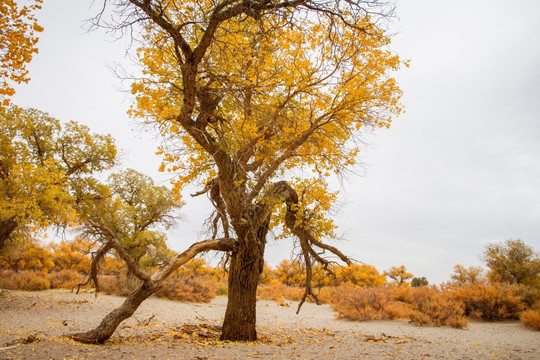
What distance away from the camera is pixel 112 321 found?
5.09 meters

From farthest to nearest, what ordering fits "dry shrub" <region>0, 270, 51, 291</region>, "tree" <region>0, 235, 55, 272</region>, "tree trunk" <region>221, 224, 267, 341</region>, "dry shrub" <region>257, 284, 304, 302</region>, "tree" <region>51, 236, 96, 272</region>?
"tree" <region>51, 236, 96, 272</region>, "tree" <region>0, 235, 55, 272</region>, "dry shrub" <region>257, 284, 304, 302</region>, "dry shrub" <region>0, 270, 51, 291</region>, "tree trunk" <region>221, 224, 267, 341</region>

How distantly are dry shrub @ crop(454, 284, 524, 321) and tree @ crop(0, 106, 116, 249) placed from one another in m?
15.0

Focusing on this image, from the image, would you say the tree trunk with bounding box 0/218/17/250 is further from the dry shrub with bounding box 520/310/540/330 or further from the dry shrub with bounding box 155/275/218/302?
the dry shrub with bounding box 520/310/540/330

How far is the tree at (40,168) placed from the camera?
30.0 feet

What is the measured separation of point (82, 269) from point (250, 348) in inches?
966

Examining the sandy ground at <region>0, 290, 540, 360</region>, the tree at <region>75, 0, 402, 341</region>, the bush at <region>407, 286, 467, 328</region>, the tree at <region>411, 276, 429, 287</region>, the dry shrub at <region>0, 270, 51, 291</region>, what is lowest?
the dry shrub at <region>0, 270, 51, 291</region>

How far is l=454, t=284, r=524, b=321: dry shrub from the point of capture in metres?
10.3

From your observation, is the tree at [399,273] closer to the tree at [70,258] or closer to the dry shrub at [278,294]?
the dry shrub at [278,294]

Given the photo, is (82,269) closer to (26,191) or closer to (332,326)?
(26,191)

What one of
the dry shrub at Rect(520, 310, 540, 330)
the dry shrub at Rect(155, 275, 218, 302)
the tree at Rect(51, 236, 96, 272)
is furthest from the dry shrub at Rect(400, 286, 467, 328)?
the tree at Rect(51, 236, 96, 272)

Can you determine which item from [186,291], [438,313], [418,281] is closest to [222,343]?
[438,313]

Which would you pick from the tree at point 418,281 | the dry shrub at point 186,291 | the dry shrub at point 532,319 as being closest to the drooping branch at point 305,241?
the dry shrub at point 532,319

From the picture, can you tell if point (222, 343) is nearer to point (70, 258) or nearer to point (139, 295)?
point (139, 295)

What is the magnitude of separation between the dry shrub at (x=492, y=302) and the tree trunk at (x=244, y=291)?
921 centimetres
